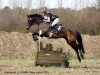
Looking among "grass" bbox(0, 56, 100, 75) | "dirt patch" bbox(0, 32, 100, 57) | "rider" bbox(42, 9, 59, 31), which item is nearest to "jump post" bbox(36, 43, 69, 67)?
"grass" bbox(0, 56, 100, 75)

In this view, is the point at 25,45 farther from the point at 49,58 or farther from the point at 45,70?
the point at 45,70

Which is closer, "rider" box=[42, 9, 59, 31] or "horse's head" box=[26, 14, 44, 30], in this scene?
"rider" box=[42, 9, 59, 31]

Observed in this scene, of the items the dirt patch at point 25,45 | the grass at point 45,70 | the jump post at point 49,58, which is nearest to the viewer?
the grass at point 45,70

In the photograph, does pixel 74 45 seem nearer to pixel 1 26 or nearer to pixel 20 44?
pixel 20 44

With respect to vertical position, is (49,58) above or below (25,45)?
above

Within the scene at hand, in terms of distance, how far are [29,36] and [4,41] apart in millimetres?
2672

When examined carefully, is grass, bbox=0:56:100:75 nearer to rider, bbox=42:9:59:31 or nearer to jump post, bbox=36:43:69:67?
jump post, bbox=36:43:69:67

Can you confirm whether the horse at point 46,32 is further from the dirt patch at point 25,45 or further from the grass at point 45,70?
the dirt patch at point 25,45

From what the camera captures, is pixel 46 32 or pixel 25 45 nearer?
pixel 46 32

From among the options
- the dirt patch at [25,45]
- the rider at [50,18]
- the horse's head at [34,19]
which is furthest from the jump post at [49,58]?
the dirt patch at [25,45]

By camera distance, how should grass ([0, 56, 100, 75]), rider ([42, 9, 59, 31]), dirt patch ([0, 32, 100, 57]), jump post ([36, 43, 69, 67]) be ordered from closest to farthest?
grass ([0, 56, 100, 75])
jump post ([36, 43, 69, 67])
rider ([42, 9, 59, 31])
dirt patch ([0, 32, 100, 57])

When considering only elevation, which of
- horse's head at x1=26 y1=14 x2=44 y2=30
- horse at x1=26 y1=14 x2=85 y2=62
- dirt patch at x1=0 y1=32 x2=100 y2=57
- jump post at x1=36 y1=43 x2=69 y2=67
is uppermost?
horse's head at x1=26 y1=14 x2=44 y2=30

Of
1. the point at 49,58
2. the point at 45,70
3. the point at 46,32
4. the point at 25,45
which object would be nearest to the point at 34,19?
the point at 46,32

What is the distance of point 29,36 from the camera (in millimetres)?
38750
